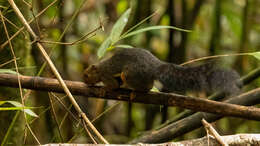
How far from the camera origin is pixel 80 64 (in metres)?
5.16

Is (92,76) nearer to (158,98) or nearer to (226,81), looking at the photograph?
(158,98)

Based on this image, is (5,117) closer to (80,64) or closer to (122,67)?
(122,67)

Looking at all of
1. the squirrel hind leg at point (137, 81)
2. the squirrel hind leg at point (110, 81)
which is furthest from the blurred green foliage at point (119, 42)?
the squirrel hind leg at point (110, 81)

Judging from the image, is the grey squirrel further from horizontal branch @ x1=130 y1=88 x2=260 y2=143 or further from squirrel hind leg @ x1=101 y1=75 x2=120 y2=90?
horizontal branch @ x1=130 y1=88 x2=260 y2=143

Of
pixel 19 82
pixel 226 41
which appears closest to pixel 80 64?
pixel 226 41

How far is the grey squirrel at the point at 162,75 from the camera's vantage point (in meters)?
2.17

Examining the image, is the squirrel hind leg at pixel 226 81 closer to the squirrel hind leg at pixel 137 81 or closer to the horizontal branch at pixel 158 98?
the horizontal branch at pixel 158 98

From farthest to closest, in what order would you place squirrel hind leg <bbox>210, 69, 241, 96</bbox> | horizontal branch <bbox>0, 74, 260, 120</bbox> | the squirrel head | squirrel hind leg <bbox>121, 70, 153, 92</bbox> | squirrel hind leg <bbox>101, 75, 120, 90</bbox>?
the squirrel head < squirrel hind leg <bbox>101, 75, 120, 90</bbox> < squirrel hind leg <bbox>121, 70, 153, 92</bbox> < squirrel hind leg <bbox>210, 69, 241, 96</bbox> < horizontal branch <bbox>0, 74, 260, 120</bbox>

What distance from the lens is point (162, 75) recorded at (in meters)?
2.33

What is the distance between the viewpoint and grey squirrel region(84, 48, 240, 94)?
7.13 feet

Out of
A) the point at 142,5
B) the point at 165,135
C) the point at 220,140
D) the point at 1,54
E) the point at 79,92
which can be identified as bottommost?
the point at 165,135

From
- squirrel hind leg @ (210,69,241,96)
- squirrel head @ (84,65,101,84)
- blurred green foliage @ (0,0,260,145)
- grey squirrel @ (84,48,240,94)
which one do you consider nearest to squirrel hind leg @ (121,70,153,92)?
grey squirrel @ (84,48,240,94)

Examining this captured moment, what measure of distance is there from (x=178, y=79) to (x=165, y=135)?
0.41 m

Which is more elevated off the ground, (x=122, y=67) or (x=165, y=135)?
(x=122, y=67)
